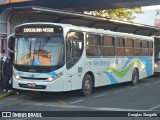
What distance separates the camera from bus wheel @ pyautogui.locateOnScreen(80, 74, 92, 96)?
1520 centimetres

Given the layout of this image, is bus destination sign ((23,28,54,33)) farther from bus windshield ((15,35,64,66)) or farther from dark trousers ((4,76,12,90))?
dark trousers ((4,76,12,90))

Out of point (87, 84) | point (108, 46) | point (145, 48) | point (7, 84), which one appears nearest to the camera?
point (87, 84)

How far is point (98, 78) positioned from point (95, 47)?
1.33 metres

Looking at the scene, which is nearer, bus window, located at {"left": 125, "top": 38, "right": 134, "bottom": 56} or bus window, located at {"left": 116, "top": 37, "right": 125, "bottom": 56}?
bus window, located at {"left": 116, "top": 37, "right": 125, "bottom": 56}

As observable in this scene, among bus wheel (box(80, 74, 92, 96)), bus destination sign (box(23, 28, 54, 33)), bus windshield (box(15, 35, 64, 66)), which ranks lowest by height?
bus wheel (box(80, 74, 92, 96))

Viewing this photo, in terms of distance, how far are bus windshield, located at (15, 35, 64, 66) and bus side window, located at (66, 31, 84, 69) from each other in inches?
12.7

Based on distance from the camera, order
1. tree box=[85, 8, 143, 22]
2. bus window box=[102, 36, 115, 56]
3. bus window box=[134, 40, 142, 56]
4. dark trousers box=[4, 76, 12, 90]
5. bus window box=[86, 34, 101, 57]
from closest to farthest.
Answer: bus window box=[86, 34, 101, 57] < dark trousers box=[4, 76, 12, 90] < bus window box=[102, 36, 115, 56] < bus window box=[134, 40, 142, 56] < tree box=[85, 8, 143, 22]

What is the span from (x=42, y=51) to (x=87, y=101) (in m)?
2.44

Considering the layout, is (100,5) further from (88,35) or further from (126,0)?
(88,35)

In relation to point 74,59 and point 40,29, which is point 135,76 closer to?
point 74,59

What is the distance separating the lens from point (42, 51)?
46.1ft

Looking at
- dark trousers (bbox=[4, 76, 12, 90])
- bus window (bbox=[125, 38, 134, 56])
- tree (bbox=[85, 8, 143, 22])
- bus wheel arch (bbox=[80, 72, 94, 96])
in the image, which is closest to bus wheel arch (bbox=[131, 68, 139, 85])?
bus window (bbox=[125, 38, 134, 56])

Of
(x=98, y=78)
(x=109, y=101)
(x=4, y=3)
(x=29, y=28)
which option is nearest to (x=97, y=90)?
(x=98, y=78)

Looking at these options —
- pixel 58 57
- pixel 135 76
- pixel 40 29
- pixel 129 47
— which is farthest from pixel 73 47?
pixel 135 76
